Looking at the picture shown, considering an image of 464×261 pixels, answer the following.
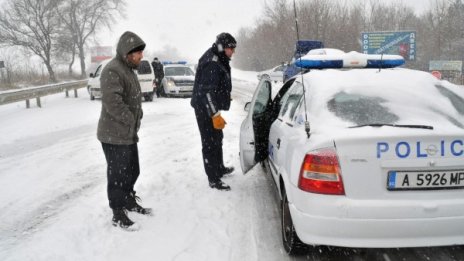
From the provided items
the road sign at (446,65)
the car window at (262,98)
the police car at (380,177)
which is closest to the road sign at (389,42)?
the road sign at (446,65)

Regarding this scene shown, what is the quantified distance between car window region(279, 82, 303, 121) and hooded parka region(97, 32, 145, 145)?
59.6 inches

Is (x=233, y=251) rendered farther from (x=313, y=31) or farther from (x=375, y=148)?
(x=313, y=31)

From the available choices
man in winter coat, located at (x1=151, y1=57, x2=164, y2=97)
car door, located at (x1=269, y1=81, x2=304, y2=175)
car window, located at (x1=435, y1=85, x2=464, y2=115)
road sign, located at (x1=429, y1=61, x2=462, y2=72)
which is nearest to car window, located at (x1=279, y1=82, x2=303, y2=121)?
car door, located at (x1=269, y1=81, x2=304, y2=175)

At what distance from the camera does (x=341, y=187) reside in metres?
2.81

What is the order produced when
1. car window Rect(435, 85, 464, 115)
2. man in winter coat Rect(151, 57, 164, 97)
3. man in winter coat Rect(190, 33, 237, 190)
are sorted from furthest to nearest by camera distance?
man in winter coat Rect(151, 57, 164, 97) → man in winter coat Rect(190, 33, 237, 190) → car window Rect(435, 85, 464, 115)

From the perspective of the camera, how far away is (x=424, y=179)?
2.78m

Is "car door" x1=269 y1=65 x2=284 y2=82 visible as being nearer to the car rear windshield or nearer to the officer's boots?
the officer's boots

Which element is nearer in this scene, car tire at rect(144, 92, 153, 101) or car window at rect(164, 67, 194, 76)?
car tire at rect(144, 92, 153, 101)

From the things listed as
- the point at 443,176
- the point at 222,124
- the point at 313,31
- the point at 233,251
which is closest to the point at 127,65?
the point at 222,124

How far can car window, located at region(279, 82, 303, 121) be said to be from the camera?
12.9 ft

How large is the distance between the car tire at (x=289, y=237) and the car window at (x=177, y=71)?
16.4 meters

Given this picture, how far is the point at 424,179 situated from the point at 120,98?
2.65 metres

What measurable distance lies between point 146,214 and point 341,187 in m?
2.36

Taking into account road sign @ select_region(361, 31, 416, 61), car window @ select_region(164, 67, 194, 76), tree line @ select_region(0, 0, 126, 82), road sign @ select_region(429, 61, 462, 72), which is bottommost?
road sign @ select_region(429, 61, 462, 72)
